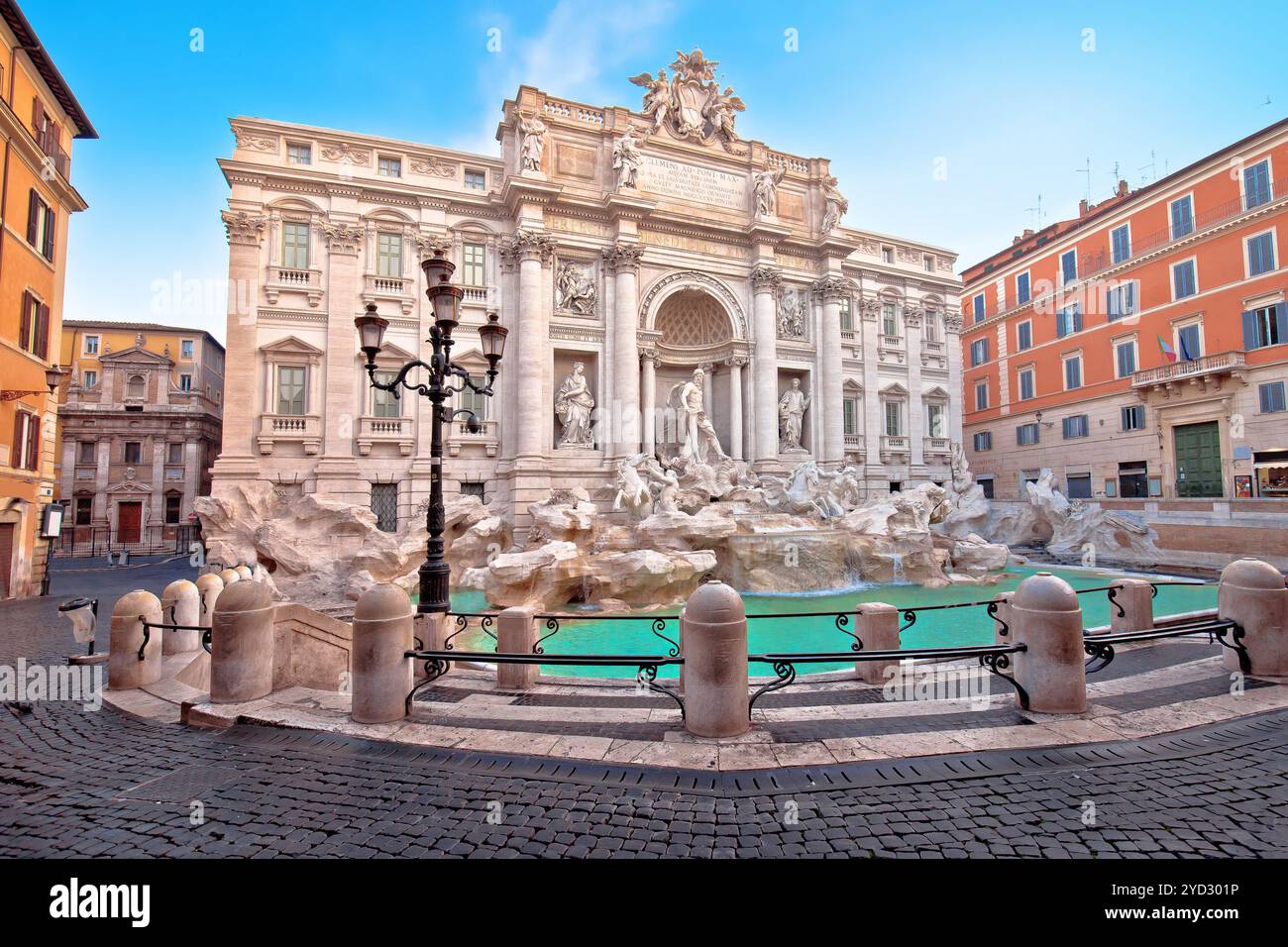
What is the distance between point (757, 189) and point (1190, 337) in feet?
67.8

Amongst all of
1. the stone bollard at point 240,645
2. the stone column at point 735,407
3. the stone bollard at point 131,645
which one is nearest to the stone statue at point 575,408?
the stone column at point 735,407

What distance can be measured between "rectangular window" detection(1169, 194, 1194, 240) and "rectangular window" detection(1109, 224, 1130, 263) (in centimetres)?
203

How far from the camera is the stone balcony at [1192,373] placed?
77.2ft

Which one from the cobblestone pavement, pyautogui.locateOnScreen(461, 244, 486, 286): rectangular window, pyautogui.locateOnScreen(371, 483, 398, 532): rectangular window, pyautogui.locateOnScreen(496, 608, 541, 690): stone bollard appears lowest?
the cobblestone pavement

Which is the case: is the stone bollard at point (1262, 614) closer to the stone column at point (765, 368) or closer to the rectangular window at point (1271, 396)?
the stone column at point (765, 368)

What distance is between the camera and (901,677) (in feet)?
20.6

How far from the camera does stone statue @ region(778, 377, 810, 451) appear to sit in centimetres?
2603

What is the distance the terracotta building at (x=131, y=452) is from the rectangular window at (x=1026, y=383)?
48.8 metres

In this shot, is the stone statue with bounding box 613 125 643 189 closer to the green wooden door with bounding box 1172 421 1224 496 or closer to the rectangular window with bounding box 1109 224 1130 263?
the rectangular window with bounding box 1109 224 1130 263

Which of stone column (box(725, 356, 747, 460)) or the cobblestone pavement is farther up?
stone column (box(725, 356, 747, 460))

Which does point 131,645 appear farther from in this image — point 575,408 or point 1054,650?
point 575,408

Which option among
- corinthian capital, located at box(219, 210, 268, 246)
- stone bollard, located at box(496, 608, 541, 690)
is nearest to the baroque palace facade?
corinthian capital, located at box(219, 210, 268, 246)

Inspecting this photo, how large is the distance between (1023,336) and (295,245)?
37460mm
